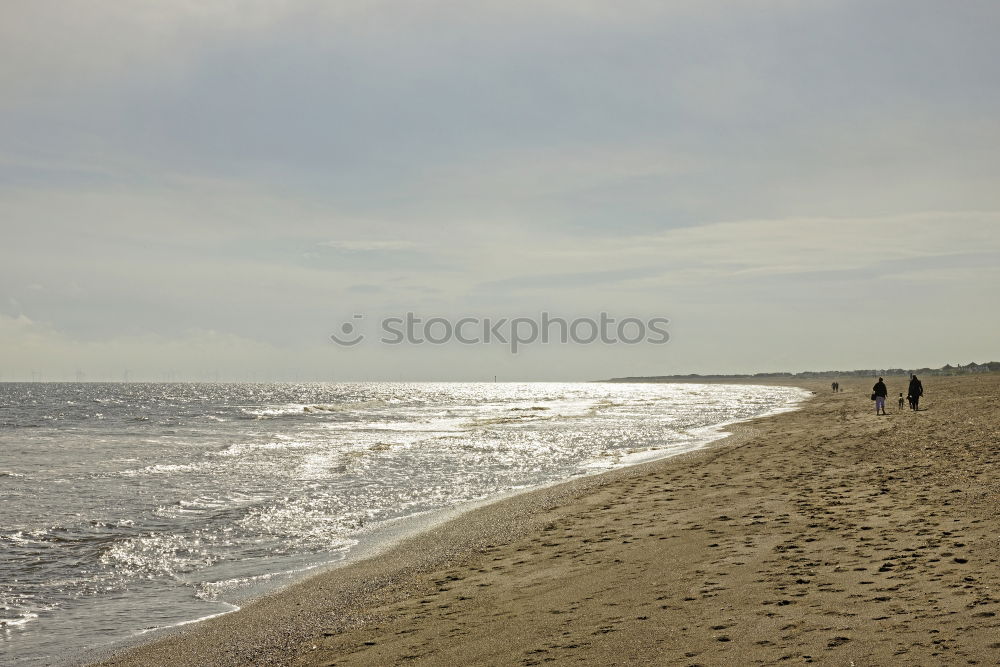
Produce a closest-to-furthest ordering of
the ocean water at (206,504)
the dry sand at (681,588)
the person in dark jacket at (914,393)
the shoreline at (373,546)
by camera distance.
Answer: the dry sand at (681,588) → the shoreline at (373,546) → the ocean water at (206,504) → the person in dark jacket at (914,393)

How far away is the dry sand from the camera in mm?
7168

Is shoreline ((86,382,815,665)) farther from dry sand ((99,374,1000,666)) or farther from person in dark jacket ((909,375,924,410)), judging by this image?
person in dark jacket ((909,375,924,410))

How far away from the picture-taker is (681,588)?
30.5ft

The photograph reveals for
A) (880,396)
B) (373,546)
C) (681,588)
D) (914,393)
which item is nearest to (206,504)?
(373,546)

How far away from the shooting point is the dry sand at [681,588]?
7168 mm

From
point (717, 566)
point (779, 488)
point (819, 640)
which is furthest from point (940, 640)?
point (779, 488)

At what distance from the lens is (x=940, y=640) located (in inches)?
257

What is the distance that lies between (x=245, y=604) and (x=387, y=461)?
65.1 ft

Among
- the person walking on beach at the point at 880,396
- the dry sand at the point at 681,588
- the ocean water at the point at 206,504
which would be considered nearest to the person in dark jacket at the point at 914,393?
the person walking on beach at the point at 880,396

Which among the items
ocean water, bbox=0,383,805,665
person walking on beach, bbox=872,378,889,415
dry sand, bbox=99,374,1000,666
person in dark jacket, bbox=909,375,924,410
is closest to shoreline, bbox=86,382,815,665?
ocean water, bbox=0,383,805,665

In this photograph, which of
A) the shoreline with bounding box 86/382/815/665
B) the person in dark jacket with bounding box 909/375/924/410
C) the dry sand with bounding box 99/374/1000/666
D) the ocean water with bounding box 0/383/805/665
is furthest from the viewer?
the person in dark jacket with bounding box 909/375/924/410

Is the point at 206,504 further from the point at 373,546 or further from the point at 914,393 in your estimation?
the point at 914,393

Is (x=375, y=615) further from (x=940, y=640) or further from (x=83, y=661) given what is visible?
(x=940, y=640)

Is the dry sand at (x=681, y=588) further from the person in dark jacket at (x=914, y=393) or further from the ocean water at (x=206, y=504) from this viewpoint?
the person in dark jacket at (x=914, y=393)
